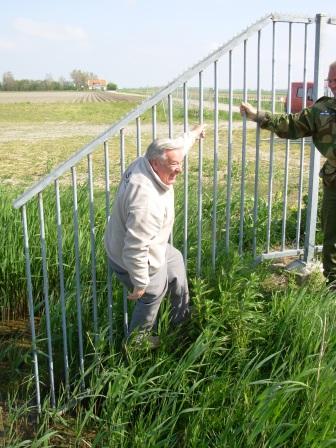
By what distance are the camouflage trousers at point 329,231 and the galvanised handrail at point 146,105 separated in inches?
44.9

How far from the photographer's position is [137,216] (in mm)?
2529

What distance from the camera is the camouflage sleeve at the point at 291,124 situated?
3328mm

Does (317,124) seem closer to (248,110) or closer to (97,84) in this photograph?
(248,110)

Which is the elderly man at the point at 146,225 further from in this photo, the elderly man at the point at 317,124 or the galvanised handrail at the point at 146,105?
the elderly man at the point at 317,124

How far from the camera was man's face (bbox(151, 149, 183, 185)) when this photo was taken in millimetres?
2607

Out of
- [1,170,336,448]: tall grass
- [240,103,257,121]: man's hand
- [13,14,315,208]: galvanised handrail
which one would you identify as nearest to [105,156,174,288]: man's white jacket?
[13,14,315,208]: galvanised handrail

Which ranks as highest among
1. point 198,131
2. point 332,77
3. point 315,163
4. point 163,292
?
point 332,77

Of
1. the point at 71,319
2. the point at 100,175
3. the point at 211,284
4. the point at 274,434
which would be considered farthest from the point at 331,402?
the point at 100,175

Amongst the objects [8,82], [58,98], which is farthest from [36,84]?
[58,98]

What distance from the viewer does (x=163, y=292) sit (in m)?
2.91

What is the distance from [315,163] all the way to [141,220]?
5.71 ft

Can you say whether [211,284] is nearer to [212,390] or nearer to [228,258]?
[228,258]

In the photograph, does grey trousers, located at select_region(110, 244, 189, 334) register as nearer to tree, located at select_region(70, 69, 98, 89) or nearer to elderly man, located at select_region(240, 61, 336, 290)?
elderly man, located at select_region(240, 61, 336, 290)

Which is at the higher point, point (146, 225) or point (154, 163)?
point (154, 163)
